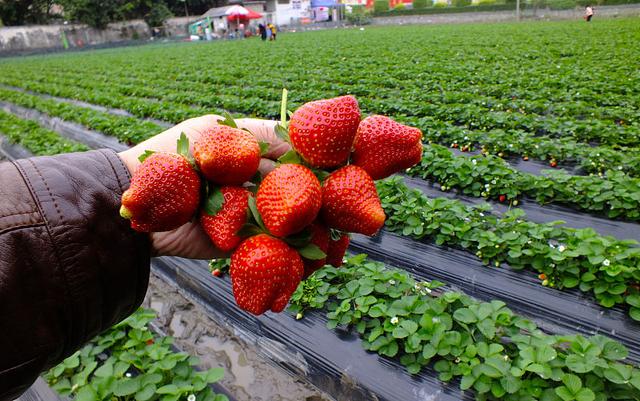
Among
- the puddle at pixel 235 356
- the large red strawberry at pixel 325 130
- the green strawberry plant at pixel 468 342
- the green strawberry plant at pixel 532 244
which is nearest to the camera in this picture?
the large red strawberry at pixel 325 130

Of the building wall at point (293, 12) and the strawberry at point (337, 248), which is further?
the building wall at point (293, 12)

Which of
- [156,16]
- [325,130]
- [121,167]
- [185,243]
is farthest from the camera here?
[156,16]

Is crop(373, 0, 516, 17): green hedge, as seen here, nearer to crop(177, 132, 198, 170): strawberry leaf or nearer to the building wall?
the building wall

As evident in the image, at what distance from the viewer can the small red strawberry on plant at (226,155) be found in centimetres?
118

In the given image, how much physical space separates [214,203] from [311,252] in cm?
31

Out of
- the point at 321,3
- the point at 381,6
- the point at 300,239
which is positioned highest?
the point at 321,3

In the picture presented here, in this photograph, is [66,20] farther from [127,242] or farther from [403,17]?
[127,242]

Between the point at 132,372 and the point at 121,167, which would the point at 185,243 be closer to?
the point at 121,167

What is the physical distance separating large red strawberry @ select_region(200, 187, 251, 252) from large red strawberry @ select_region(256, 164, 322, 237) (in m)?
0.06

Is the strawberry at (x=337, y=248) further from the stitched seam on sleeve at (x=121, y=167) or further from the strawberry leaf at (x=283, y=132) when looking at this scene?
the stitched seam on sleeve at (x=121, y=167)

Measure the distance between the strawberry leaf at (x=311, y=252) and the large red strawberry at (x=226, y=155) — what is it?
0.27 meters

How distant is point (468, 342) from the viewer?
2133 mm

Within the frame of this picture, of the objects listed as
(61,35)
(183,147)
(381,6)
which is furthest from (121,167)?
(381,6)

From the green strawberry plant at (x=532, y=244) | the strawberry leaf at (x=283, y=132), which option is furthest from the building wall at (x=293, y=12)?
the strawberry leaf at (x=283, y=132)
